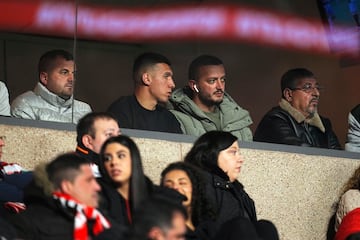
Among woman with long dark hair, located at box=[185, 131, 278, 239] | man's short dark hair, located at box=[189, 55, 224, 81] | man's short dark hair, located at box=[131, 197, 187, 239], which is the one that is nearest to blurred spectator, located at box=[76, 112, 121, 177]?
woman with long dark hair, located at box=[185, 131, 278, 239]

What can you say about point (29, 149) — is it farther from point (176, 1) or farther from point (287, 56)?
point (287, 56)

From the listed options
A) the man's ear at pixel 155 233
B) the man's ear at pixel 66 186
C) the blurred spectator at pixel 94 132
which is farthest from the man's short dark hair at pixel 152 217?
the blurred spectator at pixel 94 132

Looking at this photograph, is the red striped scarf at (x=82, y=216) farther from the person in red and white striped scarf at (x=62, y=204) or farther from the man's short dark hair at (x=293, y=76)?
the man's short dark hair at (x=293, y=76)

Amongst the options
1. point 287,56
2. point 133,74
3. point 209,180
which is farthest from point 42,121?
point 287,56

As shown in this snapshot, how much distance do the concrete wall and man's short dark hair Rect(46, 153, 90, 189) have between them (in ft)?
7.13

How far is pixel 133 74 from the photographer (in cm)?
957

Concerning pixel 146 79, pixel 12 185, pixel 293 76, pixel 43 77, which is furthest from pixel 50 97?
pixel 293 76

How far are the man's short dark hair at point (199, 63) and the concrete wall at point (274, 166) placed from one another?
1.72ft

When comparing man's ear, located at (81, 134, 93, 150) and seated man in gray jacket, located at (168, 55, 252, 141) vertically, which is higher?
seated man in gray jacket, located at (168, 55, 252, 141)

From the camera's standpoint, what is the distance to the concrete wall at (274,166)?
364 inches

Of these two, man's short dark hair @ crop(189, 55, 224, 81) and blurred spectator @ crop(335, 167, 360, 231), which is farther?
blurred spectator @ crop(335, 167, 360, 231)

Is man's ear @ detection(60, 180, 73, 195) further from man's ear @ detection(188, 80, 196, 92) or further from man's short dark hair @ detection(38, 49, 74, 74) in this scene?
man's ear @ detection(188, 80, 196, 92)

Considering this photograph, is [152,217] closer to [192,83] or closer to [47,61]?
[47,61]

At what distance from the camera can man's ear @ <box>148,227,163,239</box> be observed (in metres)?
5.98
